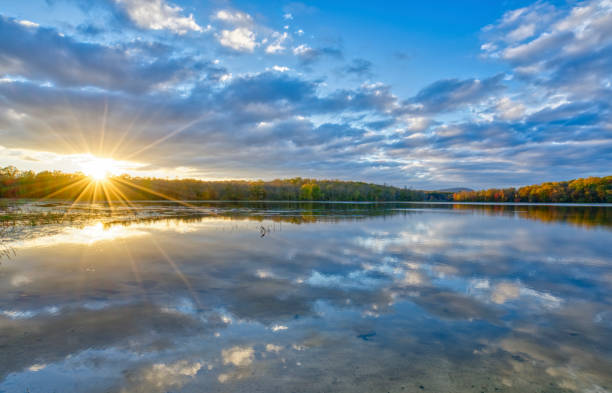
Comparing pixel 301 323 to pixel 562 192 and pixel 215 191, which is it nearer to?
pixel 215 191

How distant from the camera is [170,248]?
12.3m

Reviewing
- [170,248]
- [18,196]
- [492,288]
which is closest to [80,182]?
[18,196]

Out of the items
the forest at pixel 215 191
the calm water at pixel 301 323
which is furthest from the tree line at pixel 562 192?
the calm water at pixel 301 323

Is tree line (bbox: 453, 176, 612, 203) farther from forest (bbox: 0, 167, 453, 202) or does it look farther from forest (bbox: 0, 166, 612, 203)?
forest (bbox: 0, 167, 453, 202)

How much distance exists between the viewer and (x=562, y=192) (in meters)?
84.2

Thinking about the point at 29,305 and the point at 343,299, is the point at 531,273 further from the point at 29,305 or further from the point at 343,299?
the point at 29,305

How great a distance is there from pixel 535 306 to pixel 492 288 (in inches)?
47.4

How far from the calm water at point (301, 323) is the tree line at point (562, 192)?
92763 mm

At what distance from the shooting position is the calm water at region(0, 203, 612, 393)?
369 cm

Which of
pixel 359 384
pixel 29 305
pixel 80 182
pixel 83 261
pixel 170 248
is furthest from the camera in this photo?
pixel 80 182

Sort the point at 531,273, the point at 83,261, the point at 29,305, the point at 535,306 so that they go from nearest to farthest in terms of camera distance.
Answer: the point at 29,305 < the point at 535,306 < the point at 531,273 < the point at 83,261

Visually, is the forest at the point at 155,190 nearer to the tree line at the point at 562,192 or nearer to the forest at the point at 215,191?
the forest at the point at 215,191

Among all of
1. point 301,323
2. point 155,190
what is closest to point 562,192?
point 301,323

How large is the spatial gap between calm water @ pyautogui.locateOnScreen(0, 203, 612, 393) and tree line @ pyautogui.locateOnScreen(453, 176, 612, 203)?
92763 millimetres
